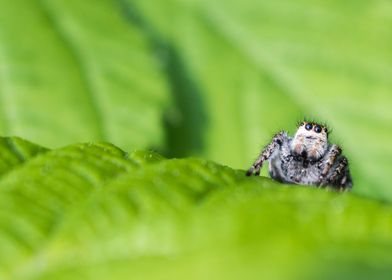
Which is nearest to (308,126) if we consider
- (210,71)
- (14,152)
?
(210,71)

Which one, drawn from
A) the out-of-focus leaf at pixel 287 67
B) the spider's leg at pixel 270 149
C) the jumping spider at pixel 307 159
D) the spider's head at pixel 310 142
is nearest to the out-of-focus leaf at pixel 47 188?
the spider's leg at pixel 270 149

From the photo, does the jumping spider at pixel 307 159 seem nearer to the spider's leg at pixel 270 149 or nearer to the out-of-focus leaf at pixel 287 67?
the spider's leg at pixel 270 149

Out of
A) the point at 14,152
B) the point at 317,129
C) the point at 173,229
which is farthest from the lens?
the point at 317,129

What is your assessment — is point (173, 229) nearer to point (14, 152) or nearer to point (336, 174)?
point (14, 152)

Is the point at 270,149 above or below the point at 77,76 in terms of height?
below

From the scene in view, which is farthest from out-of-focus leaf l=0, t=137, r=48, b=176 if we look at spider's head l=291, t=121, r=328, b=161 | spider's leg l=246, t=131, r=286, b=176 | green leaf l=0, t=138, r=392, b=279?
spider's head l=291, t=121, r=328, b=161

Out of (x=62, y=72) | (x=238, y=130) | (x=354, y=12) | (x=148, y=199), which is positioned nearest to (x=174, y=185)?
(x=148, y=199)

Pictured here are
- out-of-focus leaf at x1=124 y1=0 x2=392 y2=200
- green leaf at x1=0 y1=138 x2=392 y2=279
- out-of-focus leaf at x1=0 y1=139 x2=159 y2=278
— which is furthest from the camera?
out-of-focus leaf at x1=124 y1=0 x2=392 y2=200

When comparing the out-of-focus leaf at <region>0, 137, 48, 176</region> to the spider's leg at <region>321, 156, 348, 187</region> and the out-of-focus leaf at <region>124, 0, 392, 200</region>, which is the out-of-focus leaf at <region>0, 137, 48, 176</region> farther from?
the out-of-focus leaf at <region>124, 0, 392, 200</region>
